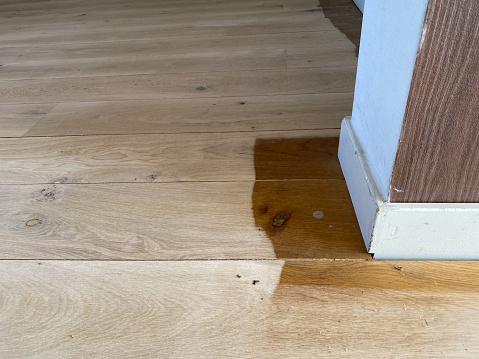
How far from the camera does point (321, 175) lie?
0.92 metres

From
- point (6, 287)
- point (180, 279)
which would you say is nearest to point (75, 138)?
point (6, 287)

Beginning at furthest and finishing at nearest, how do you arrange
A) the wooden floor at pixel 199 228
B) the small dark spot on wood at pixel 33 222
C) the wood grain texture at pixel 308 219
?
1. the small dark spot on wood at pixel 33 222
2. the wood grain texture at pixel 308 219
3. the wooden floor at pixel 199 228

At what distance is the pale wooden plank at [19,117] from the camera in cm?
120

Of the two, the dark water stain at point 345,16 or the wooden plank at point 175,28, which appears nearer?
the dark water stain at point 345,16

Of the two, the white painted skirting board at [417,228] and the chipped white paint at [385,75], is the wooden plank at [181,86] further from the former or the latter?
the white painted skirting board at [417,228]

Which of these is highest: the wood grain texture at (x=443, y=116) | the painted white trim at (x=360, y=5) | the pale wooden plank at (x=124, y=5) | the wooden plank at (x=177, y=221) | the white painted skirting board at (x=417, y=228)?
the wood grain texture at (x=443, y=116)

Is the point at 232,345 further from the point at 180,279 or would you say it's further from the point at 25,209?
the point at 25,209

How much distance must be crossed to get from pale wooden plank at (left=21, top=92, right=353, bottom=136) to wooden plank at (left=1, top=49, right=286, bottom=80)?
0.30 m

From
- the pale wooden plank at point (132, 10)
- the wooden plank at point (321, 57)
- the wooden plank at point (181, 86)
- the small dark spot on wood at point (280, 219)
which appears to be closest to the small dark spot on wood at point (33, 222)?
the small dark spot on wood at point (280, 219)

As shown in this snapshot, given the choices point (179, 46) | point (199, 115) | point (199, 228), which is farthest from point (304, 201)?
point (179, 46)

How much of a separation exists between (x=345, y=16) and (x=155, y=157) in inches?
61.4

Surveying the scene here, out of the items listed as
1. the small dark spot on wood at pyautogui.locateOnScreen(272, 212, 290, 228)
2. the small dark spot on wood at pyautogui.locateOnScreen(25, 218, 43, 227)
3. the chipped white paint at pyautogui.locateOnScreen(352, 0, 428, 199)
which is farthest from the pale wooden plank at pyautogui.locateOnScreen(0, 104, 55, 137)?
the chipped white paint at pyautogui.locateOnScreen(352, 0, 428, 199)

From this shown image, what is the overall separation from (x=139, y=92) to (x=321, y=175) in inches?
31.6

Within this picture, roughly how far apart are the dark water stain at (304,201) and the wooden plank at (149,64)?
63 centimetres
